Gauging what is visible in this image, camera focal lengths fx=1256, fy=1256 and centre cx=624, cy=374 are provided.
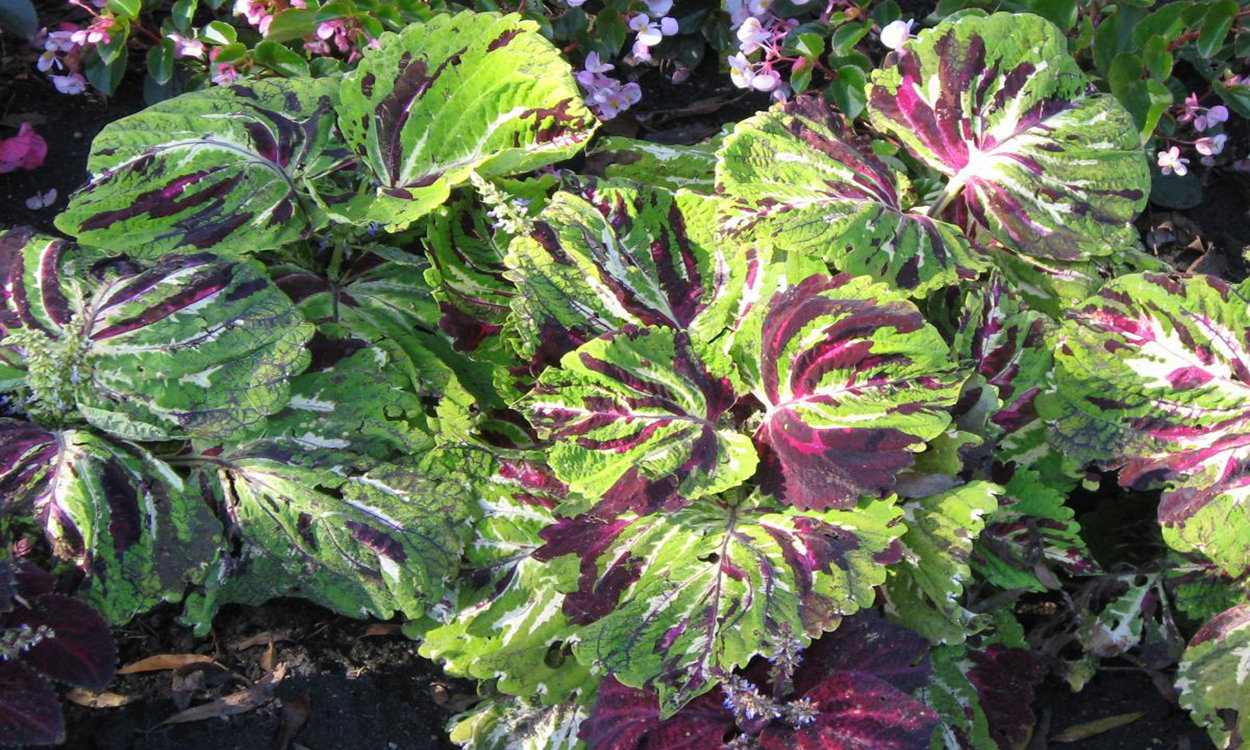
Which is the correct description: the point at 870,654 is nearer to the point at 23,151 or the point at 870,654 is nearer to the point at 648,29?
the point at 648,29

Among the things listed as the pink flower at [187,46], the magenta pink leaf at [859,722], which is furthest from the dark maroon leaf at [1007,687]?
the pink flower at [187,46]

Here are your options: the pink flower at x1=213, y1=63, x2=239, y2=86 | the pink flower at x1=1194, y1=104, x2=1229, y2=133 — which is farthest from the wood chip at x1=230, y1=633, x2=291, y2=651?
the pink flower at x1=1194, y1=104, x2=1229, y2=133

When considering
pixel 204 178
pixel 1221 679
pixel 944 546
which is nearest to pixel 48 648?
pixel 204 178

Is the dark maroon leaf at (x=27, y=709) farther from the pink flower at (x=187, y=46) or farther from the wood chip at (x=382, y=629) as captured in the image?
the pink flower at (x=187, y=46)

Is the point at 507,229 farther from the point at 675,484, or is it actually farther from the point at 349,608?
the point at 349,608

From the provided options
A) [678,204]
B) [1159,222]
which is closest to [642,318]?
[678,204]
